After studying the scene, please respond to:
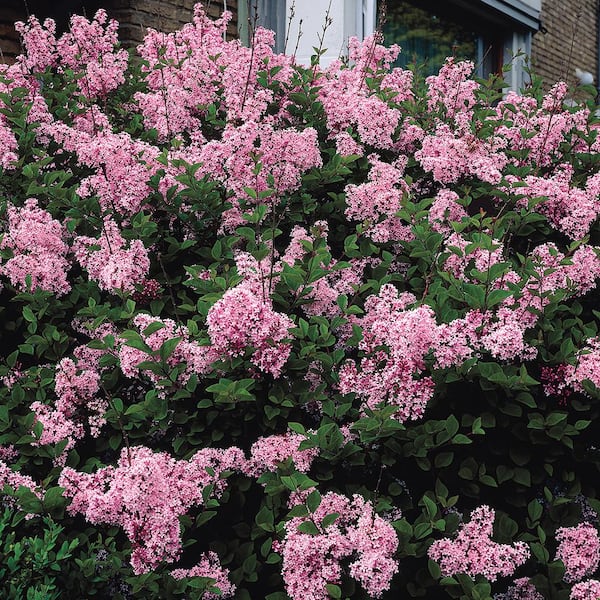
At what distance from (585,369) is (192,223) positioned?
153 centimetres

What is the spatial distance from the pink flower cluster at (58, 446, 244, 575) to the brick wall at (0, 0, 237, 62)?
16.1 ft

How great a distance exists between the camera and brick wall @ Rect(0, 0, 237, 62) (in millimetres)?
6195

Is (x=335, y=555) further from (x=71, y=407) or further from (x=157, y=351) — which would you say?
(x=71, y=407)

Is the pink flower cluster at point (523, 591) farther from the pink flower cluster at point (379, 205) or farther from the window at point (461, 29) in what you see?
the window at point (461, 29)

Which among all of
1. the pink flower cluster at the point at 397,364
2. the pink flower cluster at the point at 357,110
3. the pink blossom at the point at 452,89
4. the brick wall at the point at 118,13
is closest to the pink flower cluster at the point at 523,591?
the pink flower cluster at the point at 397,364

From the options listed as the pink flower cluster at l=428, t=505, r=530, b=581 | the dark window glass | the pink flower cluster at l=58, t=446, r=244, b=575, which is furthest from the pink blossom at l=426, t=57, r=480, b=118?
the dark window glass

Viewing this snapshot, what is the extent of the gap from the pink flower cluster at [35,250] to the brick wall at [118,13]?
12.5ft

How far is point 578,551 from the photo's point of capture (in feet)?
7.24

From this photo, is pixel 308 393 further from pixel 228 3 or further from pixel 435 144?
pixel 228 3

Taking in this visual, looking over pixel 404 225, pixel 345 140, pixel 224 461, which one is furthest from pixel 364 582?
pixel 345 140

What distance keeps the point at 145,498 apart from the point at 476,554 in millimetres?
924

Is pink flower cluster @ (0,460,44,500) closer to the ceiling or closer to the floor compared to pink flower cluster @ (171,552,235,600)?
closer to the ceiling

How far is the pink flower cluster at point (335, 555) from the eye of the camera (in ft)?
6.46

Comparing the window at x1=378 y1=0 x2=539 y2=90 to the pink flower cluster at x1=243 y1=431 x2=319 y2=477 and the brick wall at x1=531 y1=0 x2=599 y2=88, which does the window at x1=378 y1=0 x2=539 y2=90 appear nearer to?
the brick wall at x1=531 y1=0 x2=599 y2=88
